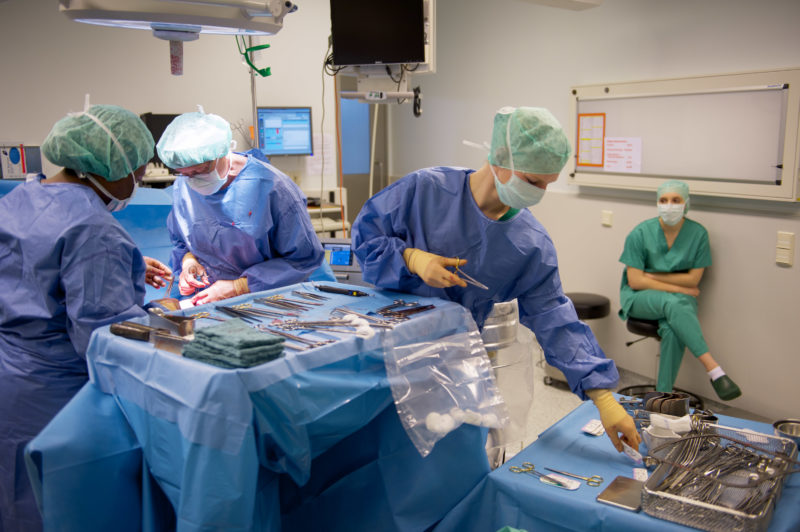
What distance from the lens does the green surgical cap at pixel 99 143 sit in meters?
1.56

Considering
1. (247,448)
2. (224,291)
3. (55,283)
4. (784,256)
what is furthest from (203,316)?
(784,256)

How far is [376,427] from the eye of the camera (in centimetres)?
150

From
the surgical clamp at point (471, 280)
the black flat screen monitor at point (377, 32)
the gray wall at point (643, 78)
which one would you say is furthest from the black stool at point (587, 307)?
the surgical clamp at point (471, 280)

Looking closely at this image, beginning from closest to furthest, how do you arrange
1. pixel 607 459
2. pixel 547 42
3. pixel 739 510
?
1. pixel 739 510
2. pixel 607 459
3. pixel 547 42

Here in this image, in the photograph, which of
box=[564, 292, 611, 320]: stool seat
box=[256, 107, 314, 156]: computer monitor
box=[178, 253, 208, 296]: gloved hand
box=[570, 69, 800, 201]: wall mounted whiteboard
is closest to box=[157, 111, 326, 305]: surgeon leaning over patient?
box=[178, 253, 208, 296]: gloved hand

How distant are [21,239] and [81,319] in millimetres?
241

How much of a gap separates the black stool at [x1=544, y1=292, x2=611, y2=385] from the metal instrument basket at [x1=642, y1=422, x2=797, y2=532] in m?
2.32

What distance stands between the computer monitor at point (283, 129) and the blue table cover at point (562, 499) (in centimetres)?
294

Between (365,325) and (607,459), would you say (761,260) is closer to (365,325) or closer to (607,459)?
(607,459)

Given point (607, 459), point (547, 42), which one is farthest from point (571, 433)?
point (547, 42)

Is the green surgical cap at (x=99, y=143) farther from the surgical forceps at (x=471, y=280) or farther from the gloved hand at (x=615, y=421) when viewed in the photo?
the gloved hand at (x=615, y=421)

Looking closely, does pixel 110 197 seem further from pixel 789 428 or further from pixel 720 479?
pixel 789 428

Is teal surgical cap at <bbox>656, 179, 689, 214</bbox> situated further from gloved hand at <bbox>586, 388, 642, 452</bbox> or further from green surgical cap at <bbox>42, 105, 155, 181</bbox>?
green surgical cap at <bbox>42, 105, 155, 181</bbox>

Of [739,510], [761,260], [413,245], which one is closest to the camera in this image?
[739,510]
